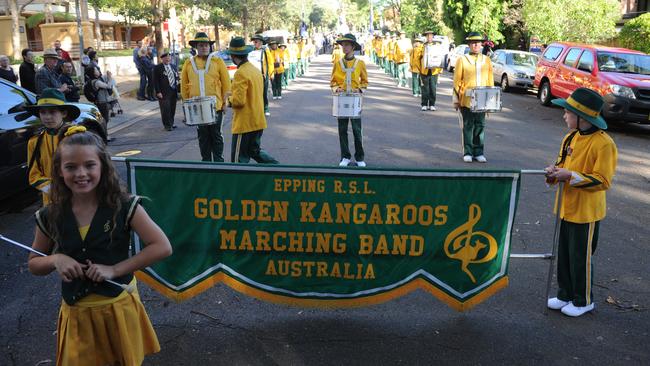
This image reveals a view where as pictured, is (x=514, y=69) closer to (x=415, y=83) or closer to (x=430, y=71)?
(x=415, y=83)

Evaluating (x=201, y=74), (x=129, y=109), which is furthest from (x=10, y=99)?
(x=129, y=109)

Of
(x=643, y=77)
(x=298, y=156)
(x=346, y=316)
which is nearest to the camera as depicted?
(x=346, y=316)

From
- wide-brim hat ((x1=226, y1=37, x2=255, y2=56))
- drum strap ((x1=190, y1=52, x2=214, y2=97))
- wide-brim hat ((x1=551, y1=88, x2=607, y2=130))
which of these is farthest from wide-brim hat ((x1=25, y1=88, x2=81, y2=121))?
wide-brim hat ((x1=551, y1=88, x2=607, y2=130))

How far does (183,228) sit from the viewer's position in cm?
402

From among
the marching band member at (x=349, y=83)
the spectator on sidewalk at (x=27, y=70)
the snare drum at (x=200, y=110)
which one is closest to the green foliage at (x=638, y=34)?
the marching band member at (x=349, y=83)

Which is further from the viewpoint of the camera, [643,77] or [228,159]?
[643,77]

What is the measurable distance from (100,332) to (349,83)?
7297 millimetres

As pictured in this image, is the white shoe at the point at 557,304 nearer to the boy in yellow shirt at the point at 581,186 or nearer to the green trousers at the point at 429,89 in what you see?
the boy in yellow shirt at the point at 581,186

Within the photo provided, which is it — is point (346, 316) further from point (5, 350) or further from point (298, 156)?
point (298, 156)

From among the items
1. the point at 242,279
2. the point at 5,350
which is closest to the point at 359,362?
the point at 242,279

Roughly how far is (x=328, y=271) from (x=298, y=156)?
6.20 metres

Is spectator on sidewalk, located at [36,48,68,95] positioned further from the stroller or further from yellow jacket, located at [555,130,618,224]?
yellow jacket, located at [555,130,618,224]

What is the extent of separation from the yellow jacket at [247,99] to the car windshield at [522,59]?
56.9 feet

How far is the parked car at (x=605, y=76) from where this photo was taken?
42.4 feet
